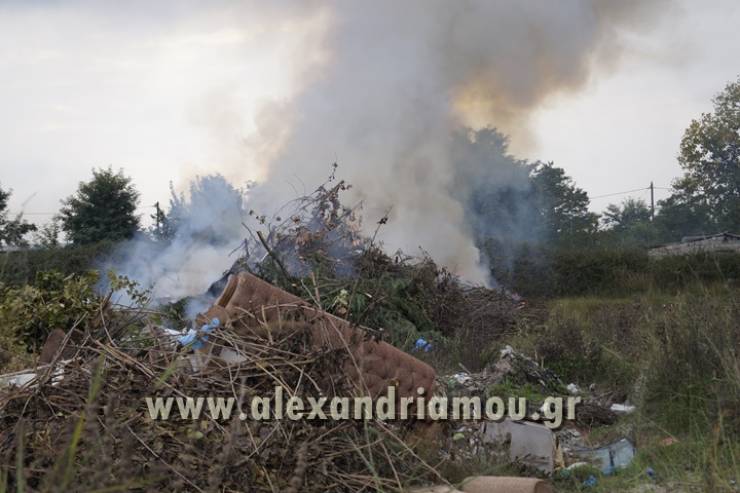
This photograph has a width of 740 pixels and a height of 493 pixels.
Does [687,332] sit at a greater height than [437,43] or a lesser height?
lesser

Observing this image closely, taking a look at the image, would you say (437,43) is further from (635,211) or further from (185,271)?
(635,211)

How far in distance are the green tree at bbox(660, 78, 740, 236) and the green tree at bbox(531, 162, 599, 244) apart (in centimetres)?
579

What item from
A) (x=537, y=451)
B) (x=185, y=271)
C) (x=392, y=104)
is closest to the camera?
(x=537, y=451)

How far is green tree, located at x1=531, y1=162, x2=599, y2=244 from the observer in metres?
31.6

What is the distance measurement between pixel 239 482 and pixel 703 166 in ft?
130

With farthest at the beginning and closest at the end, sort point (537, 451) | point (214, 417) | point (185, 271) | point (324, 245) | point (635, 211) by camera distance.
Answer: point (635, 211) → point (185, 271) → point (324, 245) → point (537, 451) → point (214, 417)

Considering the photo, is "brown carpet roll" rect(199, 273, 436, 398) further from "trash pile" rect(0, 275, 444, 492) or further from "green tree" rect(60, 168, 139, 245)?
"green tree" rect(60, 168, 139, 245)

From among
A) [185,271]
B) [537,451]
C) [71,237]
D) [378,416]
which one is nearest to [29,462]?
[378,416]

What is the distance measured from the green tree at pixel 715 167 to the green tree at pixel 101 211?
2830 centimetres

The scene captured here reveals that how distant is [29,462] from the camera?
3.10 metres

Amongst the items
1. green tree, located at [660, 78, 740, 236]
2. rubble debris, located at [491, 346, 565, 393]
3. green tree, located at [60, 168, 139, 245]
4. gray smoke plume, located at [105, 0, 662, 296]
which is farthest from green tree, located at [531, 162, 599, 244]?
rubble debris, located at [491, 346, 565, 393]

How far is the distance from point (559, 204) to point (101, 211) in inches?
872

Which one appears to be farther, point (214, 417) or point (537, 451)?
point (537, 451)

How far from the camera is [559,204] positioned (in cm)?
3656
